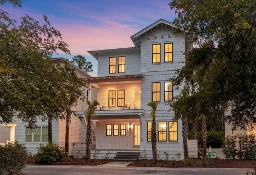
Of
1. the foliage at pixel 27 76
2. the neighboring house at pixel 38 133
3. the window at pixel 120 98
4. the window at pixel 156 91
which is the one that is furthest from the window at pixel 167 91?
the foliage at pixel 27 76

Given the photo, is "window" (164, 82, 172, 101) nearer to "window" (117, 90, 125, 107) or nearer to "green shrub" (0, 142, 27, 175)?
"window" (117, 90, 125, 107)

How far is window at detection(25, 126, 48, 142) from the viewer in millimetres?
34188

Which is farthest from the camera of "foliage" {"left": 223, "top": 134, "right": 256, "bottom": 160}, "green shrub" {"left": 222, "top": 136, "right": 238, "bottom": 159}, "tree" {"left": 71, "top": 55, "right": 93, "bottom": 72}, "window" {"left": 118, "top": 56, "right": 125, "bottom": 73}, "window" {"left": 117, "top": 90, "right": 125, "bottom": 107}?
"tree" {"left": 71, "top": 55, "right": 93, "bottom": 72}

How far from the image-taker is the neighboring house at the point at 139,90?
30.8 m

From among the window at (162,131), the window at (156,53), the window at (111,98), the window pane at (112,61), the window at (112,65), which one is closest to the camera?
the window at (162,131)

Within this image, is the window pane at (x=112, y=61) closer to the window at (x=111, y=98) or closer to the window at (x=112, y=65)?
the window at (x=112, y=65)

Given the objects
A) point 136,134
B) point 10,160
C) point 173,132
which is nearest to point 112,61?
point 136,134

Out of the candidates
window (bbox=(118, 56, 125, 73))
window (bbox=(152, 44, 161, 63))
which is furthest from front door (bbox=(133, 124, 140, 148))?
window (bbox=(152, 44, 161, 63))

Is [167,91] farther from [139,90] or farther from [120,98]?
[120,98]

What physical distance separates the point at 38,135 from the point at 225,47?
2473 cm

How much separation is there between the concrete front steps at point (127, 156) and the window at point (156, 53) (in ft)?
26.2

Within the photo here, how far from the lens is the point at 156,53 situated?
31.8 metres

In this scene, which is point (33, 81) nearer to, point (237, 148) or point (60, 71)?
point (60, 71)

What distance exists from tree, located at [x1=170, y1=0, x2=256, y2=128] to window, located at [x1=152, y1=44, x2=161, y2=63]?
1675 centimetres
